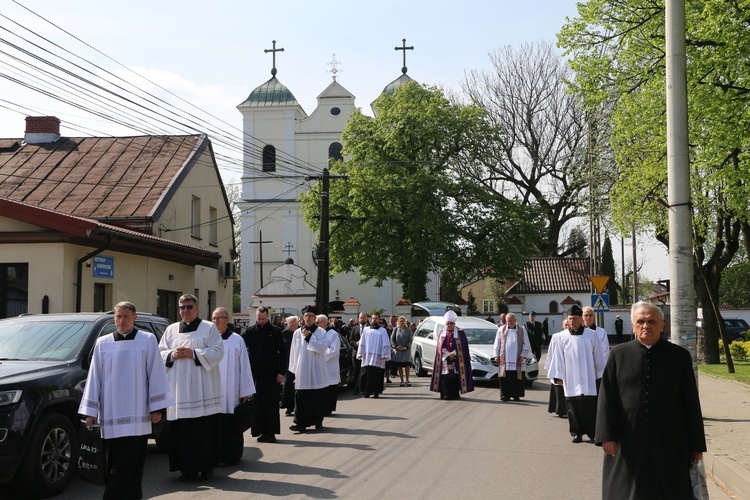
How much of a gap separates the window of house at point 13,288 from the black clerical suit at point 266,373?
8.80 meters

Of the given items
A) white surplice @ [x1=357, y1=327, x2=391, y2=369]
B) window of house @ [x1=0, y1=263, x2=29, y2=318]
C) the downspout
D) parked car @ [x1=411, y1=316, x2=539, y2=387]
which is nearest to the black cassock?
white surplice @ [x1=357, y1=327, x2=391, y2=369]

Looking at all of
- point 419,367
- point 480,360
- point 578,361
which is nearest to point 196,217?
point 419,367

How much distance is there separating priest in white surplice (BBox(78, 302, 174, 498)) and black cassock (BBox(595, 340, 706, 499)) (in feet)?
12.4

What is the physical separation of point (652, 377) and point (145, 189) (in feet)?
74.3

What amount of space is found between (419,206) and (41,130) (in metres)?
19.8

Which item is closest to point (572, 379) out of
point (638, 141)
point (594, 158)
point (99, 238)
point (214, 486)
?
point (214, 486)

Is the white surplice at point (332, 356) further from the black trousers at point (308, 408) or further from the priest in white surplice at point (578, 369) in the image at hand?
the priest in white surplice at point (578, 369)

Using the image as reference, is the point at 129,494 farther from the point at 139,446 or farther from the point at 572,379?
the point at 572,379

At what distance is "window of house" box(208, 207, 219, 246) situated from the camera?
100 ft

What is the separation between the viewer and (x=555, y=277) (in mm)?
57156

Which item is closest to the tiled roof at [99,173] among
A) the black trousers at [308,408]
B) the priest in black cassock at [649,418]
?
the black trousers at [308,408]

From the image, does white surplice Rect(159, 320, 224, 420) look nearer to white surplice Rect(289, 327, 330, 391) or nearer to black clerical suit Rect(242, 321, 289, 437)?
black clerical suit Rect(242, 321, 289, 437)

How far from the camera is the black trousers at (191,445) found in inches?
345

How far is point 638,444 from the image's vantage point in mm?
5730
